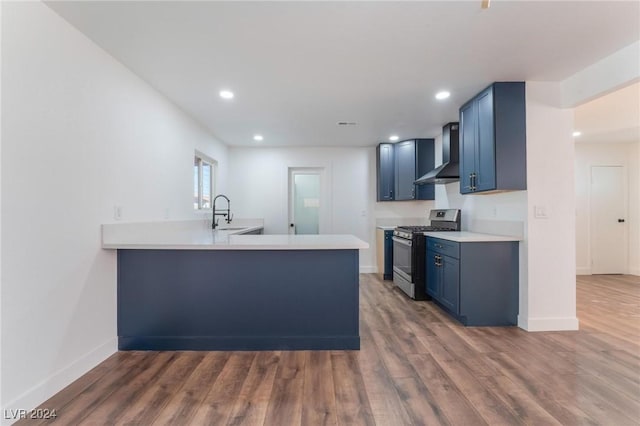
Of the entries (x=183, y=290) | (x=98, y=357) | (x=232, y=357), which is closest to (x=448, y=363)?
(x=232, y=357)

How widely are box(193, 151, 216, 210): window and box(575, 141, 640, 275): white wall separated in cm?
622

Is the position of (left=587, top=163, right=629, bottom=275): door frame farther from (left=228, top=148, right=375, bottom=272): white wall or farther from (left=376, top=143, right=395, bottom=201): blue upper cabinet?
(left=228, top=148, right=375, bottom=272): white wall

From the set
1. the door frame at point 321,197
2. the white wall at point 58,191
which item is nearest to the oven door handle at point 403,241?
the door frame at point 321,197

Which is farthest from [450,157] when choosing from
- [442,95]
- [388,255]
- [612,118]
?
[612,118]

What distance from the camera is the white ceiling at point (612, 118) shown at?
3.33 meters

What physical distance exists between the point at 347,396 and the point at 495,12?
246cm

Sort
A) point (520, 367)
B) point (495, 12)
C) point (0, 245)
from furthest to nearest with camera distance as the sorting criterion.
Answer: point (520, 367) → point (495, 12) → point (0, 245)

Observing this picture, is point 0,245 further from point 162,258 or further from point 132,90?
point 132,90

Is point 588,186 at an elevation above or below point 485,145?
below

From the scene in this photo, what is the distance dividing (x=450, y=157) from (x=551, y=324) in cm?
216

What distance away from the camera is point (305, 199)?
19.1 ft

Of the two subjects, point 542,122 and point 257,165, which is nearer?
point 542,122

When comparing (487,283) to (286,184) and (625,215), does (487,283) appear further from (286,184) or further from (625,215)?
(625,215)

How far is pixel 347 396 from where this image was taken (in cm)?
186
